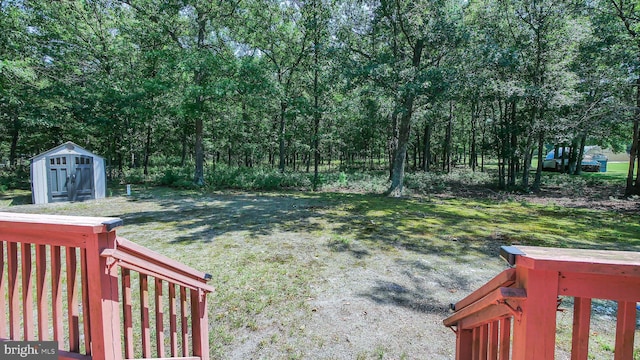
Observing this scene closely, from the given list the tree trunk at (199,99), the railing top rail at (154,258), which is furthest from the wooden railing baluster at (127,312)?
the tree trunk at (199,99)

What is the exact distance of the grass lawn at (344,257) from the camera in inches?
107

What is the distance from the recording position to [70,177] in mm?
9320

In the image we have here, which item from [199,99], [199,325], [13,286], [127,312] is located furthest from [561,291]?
[199,99]

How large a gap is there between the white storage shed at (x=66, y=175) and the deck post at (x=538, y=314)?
11.8 m

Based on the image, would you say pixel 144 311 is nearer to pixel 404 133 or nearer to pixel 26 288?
pixel 26 288

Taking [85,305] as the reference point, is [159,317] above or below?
below

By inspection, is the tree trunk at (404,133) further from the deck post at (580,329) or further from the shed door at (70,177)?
the shed door at (70,177)

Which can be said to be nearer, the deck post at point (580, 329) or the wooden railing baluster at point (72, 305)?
the deck post at point (580, 329)

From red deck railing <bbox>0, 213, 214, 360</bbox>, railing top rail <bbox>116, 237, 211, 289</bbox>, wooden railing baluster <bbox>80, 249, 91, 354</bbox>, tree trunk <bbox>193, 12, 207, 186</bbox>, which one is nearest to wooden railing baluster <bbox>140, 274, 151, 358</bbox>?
red deck railing <bbox>0, 213, 214, 360</bbox>

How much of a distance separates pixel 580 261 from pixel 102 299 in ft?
6.14

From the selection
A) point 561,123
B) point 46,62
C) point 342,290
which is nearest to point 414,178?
point 561,123

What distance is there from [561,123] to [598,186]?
6.39m

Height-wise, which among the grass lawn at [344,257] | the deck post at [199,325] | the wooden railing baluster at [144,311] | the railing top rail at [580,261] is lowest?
the grass lawn at [344,257]

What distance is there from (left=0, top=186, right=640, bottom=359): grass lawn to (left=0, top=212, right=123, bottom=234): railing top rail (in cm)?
168
